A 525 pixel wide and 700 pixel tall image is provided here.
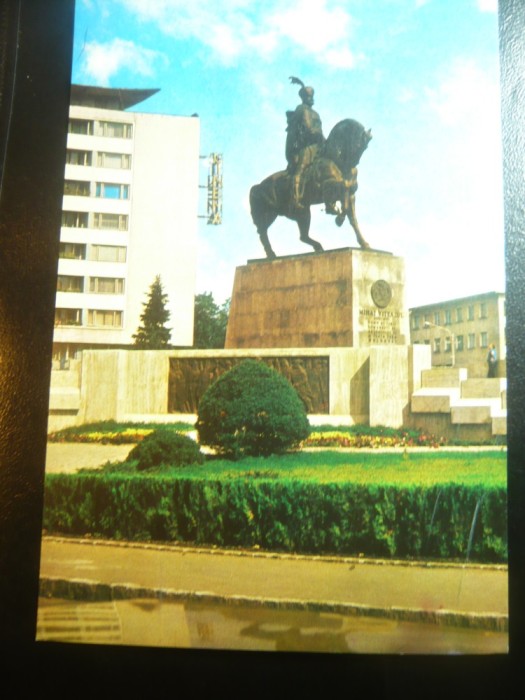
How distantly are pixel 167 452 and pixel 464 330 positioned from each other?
2.36 m

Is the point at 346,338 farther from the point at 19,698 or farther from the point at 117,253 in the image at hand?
the point at 19,698

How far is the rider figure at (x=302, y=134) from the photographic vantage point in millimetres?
4977

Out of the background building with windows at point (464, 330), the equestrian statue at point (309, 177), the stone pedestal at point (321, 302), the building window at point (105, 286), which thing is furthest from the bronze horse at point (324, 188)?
the building window at point (105, 286)

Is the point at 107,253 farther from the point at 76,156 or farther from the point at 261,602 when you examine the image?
the point at 261,602

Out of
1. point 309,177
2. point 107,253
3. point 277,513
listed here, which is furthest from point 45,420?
point 309,177

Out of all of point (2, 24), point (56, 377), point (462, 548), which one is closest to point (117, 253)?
point (56, 377)

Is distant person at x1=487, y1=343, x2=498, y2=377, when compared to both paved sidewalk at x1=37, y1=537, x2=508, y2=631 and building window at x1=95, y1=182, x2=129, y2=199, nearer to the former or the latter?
paved sidewalk at x1=37, y1=537, x2=508, y2=631

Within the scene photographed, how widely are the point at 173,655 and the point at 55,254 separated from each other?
275 centimetres

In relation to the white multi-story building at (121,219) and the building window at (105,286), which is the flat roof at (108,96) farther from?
the building window at (105,286)

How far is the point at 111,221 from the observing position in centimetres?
511

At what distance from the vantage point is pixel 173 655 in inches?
163

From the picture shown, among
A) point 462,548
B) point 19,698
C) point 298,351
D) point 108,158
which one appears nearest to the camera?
point 19,698

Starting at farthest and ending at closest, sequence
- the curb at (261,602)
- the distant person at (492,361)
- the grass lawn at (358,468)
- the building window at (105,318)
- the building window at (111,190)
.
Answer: the building window at (105,318), the building window at (111,190), the distant person at (492,361), the grass lawn at (358,468), the curb at (261,602)

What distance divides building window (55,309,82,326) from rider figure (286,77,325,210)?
193 cm
